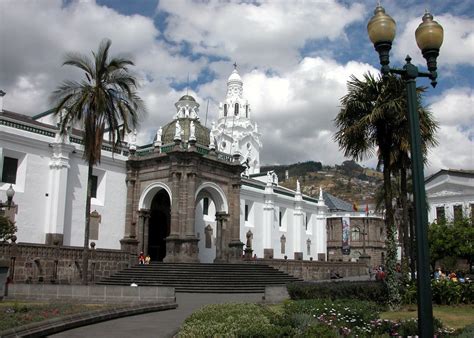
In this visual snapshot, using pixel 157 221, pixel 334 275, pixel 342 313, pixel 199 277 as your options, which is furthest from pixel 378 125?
pixel 334 275

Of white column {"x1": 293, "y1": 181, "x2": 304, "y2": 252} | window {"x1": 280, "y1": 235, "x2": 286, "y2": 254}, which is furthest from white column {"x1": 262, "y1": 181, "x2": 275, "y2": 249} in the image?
white column {"x1": 293, "y1": 181, "x2": 304, "y2": 252}

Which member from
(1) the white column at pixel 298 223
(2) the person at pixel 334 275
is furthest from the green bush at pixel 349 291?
(1) the white column at pixel 298 223

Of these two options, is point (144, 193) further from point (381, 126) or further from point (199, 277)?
point (381, 126)

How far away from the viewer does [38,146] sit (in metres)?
31.6

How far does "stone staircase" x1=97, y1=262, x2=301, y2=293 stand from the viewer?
94.5 feet

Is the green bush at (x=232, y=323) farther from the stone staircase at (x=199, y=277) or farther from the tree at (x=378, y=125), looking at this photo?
the stone staircase at (x=199, y=277)

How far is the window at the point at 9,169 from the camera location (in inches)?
1189

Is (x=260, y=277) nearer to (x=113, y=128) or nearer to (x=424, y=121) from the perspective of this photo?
(x=113, y=128)

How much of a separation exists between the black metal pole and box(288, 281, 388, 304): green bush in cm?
1253

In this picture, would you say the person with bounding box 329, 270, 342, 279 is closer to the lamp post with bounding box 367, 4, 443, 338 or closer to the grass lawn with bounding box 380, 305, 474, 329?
the grass lawn with bounding box 380, 305, 474, 329

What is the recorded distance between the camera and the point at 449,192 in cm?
5650

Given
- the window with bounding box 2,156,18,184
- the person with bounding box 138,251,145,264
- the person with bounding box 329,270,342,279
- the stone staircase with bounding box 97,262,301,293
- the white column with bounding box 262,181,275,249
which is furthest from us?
the white column with bounding box 262,181,275,249

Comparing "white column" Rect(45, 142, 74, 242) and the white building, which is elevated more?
the white building

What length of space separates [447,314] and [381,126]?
7.31 metres
